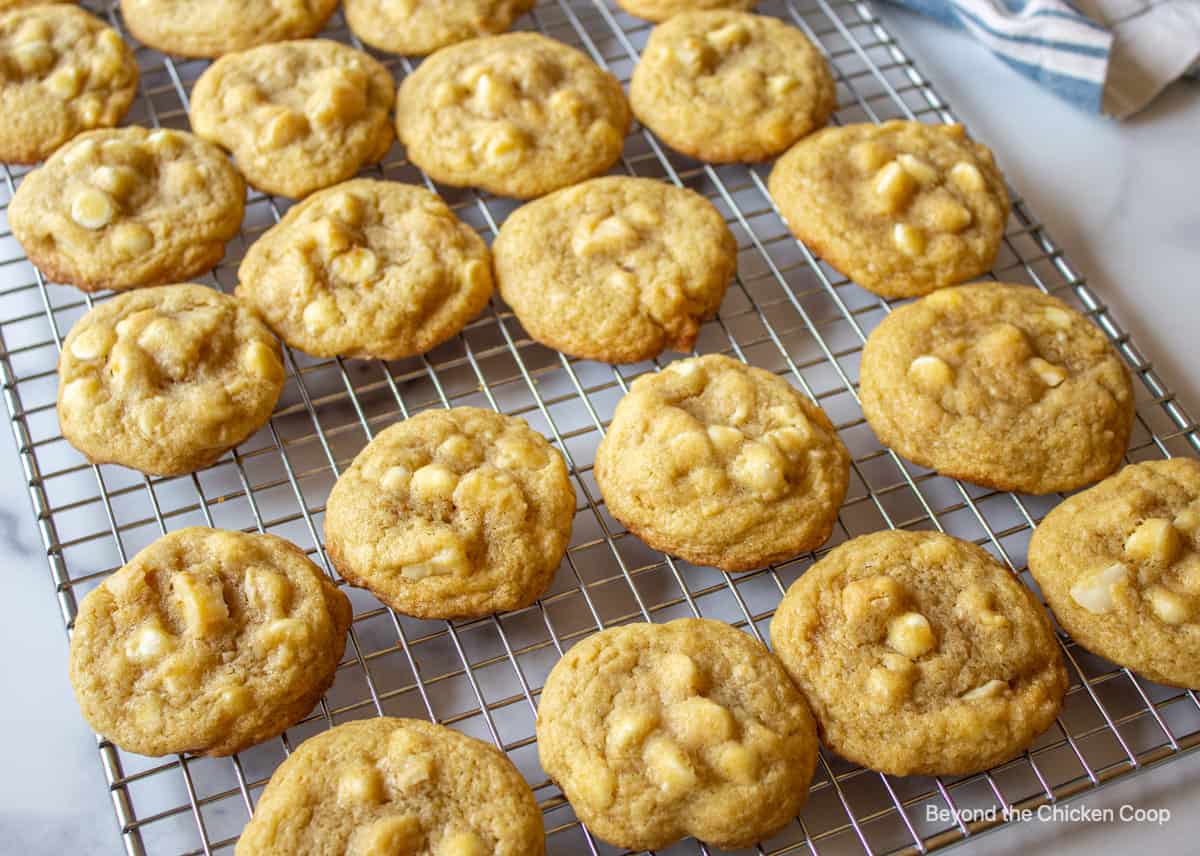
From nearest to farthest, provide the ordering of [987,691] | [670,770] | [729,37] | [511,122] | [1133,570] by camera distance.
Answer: [670,770] < [987,691] < [1133,570] < [511,122] < [729,37]

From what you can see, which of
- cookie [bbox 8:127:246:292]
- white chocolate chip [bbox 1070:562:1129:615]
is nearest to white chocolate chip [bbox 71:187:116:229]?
cookie [bbox 8:127:246:292]

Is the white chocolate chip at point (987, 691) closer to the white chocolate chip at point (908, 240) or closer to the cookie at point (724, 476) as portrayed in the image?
the cookie at point (724, 476)

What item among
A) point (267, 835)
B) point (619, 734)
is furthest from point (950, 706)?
point (267, 835)

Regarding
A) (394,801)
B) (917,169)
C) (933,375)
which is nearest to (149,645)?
(394,801)

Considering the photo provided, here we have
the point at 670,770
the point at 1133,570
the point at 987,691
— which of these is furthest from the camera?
the point at 1133,570

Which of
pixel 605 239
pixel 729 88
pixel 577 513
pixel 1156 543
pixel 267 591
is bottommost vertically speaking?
pixel 577 513

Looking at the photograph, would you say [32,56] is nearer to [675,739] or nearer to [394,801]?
[394,801]
